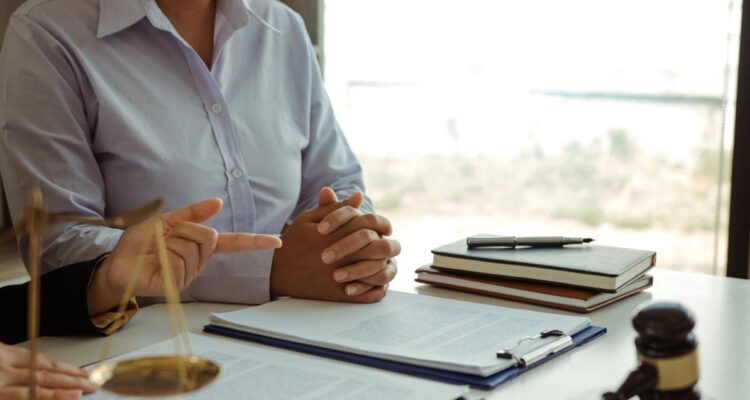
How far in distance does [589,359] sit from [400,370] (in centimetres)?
24

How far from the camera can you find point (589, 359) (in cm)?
107

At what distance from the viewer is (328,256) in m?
1.33

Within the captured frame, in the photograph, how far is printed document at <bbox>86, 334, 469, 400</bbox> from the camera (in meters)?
0.90

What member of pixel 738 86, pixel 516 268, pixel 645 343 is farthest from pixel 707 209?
pixel 645 343

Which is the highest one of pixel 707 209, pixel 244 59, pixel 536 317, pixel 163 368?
pixel 244 59

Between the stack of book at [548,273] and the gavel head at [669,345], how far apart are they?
576mm

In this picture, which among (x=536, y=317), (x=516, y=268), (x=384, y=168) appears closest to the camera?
(x=536, y=317)

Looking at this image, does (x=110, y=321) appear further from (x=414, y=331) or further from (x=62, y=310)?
(x=414, y=331)

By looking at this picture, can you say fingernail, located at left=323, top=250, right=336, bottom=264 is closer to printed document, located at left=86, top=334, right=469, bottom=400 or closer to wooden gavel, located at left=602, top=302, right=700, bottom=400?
printed document, located at left=86, top=334, right=469, bottom=400

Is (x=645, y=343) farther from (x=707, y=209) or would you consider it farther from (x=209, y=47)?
(x=707, y=209)

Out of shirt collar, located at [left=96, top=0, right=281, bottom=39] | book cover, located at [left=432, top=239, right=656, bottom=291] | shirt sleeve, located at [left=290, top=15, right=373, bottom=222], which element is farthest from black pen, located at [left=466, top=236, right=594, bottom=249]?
shirt collar, located at [left=96, top=0, right=281, bottom=39]

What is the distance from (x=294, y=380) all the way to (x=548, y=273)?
1.73 ft

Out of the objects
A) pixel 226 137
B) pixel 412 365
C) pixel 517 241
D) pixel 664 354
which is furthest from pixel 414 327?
pixel 226 137

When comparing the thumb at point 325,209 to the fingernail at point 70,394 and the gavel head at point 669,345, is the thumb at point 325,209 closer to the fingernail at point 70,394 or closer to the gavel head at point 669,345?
the fingernail at point 70,394
